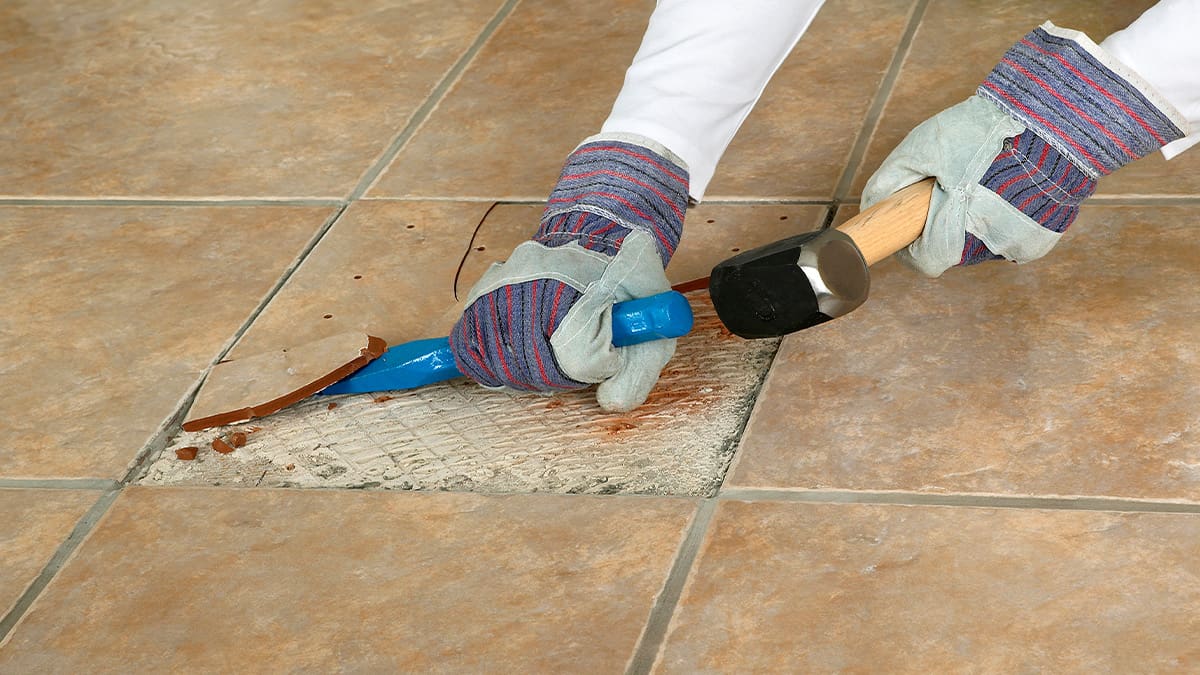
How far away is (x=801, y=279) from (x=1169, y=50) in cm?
34

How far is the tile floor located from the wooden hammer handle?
109 millimetres

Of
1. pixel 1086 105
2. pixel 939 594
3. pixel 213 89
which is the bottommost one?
pixel 939 594

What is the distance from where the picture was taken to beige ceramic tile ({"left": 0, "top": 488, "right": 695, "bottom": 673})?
916mm

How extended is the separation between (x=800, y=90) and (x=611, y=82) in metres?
0.24

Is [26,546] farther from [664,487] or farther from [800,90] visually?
[800,90]

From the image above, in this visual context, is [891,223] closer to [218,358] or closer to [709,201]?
[709,201]

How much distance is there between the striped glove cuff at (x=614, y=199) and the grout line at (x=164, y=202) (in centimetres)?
45

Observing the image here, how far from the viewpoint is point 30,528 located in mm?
1078

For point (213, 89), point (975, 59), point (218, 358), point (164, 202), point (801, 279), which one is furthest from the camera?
point (213, 89)

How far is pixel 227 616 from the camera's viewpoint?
0.96 m

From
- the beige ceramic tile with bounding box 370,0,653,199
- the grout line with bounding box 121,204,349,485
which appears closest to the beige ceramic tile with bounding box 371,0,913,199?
the beige ceramic tile with bounding box 370,0,653,199

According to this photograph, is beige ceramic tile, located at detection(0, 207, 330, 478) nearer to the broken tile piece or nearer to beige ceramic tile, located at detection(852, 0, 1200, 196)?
the broken tile piece

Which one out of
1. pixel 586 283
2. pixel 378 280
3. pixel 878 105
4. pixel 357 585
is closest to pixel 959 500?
pixel 586 283

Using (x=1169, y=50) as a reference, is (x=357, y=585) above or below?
below
